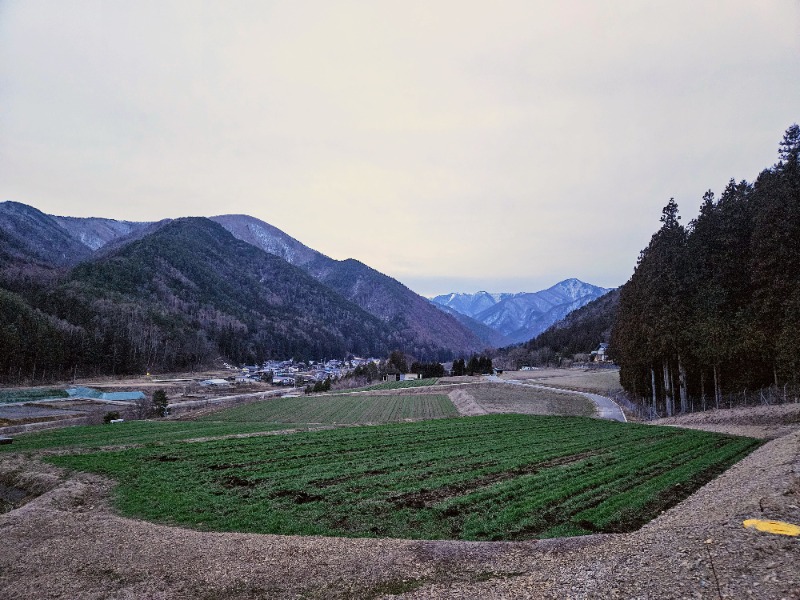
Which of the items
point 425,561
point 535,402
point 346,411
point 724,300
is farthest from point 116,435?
point 724,300

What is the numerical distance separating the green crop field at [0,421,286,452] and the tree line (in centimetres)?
3611

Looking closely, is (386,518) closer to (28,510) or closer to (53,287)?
(28,510)

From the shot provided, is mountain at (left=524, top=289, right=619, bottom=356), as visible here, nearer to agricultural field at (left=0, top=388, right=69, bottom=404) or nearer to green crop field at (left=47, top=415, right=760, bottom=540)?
green crop field at (left=47, top=415, right=760, bottom=540)

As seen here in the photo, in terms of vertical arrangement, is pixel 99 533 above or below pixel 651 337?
below

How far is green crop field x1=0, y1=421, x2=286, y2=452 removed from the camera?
30922mm

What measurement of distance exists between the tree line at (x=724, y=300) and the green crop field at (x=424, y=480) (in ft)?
34.4

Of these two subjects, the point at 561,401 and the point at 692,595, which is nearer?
the point at 692,595

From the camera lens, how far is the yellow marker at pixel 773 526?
9281 millimetres

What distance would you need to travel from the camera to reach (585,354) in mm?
138625

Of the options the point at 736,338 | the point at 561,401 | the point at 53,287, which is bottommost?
the point at 561,401

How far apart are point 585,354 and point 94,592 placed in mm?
143020

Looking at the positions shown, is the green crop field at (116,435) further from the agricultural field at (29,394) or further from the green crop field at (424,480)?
the agricultural field at (29,394)

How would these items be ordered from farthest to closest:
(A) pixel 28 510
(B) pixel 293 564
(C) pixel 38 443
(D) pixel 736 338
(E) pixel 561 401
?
1. (E) pixel 561 401
2. (D) pixel 736 338
3. (C) pixel 38 443
4. (A) pixel 28 510
5. (B) pixel 293 564

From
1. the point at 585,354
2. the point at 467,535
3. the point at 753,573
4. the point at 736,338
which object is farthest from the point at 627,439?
the point at 585,354
